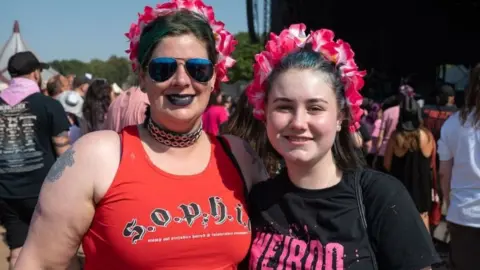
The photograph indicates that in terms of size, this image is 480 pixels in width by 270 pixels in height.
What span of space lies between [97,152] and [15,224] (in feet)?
8.63

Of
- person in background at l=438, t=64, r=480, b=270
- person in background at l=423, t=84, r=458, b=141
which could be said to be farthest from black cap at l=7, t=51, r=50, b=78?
person in background at l=423, t=84, r=458, b=141

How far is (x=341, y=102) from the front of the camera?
70.7 inches

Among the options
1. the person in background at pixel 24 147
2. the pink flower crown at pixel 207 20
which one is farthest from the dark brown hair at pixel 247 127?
the person in background at pixel 24 147

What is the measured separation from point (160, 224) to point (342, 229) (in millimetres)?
593

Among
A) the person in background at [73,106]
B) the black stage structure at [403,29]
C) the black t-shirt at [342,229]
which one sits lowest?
the black stage structure at [403,29]

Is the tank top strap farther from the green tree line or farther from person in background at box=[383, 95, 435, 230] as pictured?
the green tree line

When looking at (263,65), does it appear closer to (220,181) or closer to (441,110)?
(220,181)

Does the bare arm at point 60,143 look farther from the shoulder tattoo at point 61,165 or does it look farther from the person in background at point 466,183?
the person in background at point 466,183

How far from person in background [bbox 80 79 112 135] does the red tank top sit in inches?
132

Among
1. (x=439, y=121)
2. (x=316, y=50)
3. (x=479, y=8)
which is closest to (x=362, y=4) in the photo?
(x=479, y=8)

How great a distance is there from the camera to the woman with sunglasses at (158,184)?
1.65m

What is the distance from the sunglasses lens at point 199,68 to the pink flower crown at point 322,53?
204 millimetres

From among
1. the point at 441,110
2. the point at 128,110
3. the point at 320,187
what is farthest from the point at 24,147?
the point at 441,110

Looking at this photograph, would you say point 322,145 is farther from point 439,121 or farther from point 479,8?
point 479,8
